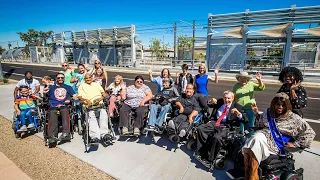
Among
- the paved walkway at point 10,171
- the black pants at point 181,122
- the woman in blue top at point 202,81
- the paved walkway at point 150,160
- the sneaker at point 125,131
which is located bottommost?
the paved walkway at point 10,171

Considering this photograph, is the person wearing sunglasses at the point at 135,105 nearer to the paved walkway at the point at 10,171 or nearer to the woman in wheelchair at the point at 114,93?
the woman in wheelchair at the point at 114,93

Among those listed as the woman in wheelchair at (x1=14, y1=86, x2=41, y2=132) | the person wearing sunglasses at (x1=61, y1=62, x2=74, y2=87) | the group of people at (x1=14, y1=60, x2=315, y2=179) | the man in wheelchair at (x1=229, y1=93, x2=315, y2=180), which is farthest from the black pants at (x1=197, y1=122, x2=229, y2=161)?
the person wearing sunglasses at (x1=61, y1=62, x2=74, y2=87)

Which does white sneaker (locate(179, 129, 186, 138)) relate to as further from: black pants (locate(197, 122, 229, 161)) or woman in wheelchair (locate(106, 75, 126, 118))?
woman in wheelchair (locate(106, 75, 126, 118))

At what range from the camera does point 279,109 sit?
2547mm

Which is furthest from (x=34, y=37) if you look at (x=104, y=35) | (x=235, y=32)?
(x=235, y=32)

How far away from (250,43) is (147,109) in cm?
1679

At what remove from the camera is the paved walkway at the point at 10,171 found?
303 centimetres

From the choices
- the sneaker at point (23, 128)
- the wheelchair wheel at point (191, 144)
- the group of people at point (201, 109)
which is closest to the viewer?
the group of people at point (201, 109)

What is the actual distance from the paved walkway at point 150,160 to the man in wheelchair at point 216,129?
0.74 ft

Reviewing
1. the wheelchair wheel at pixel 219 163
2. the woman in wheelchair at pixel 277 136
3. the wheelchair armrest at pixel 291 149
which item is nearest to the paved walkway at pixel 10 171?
the wheelchair wheel at pixel 219 163

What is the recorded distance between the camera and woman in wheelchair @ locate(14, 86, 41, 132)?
438 cm

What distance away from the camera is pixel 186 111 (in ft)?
13.4

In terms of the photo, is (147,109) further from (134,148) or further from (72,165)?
(72,165)

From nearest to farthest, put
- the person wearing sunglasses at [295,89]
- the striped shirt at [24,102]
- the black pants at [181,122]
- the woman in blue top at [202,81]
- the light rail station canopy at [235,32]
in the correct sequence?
the person wearing sunglasses at [295,89] < the black pants at [181,122] < the striped shirt at [24,102] < the woman in blue top at [202,81] < the light rail station canopy at [235,32]
